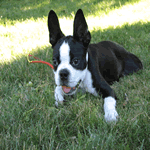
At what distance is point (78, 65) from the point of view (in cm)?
252

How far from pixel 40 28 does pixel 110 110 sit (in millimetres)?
4855

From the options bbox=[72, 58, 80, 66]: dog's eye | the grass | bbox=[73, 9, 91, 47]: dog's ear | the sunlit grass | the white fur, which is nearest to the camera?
the grass

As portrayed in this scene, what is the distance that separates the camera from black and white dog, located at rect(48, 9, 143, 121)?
7.98 ft

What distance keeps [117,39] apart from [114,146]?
149 inches

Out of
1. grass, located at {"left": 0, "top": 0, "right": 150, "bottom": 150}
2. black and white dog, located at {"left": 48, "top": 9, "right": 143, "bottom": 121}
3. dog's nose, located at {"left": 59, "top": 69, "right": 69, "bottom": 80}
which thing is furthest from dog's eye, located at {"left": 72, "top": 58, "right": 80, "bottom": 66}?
grass, located at {"left": 0, "top": 0, "right": 150, "bottom": 150}

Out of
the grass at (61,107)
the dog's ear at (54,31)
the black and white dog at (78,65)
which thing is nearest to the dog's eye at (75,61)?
the black and white dog at (78,65)

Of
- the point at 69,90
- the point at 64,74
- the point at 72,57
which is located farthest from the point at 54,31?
the point at 69,90

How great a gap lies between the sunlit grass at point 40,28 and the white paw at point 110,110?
256 centimetres

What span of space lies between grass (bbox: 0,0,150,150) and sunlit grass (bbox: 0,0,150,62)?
0.09ft

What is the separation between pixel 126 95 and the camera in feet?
8.99

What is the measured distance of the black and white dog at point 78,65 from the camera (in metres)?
2.43

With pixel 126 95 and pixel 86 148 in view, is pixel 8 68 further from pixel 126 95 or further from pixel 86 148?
pixel 86 148

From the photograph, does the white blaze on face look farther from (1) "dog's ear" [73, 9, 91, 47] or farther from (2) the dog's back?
(2) the dog's back

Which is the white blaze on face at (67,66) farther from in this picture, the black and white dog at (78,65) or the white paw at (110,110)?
the white paw at (110,110)
